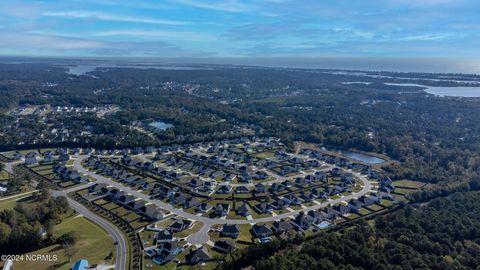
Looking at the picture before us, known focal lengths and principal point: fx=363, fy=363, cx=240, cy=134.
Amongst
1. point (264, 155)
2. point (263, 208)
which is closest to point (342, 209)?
point (263, 208)

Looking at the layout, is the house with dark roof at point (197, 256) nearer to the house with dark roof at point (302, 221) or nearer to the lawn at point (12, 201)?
the house with dark roof at point (302, 221)

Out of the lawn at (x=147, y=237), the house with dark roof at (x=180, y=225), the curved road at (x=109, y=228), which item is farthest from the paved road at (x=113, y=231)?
the house with dark roof at (x=180, y=225)

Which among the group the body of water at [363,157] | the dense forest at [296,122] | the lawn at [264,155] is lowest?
the body of water at [363,157]

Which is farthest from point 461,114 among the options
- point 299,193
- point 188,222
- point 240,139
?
point 188,222

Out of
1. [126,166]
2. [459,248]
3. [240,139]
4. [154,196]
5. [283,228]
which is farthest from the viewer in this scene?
[240,139]

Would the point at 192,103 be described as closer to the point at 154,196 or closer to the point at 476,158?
the point at 154,196

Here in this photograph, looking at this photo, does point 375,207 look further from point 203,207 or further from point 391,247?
point 203,207
